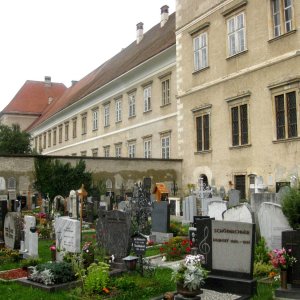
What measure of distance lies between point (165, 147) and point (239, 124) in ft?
25.9

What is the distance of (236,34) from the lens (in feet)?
68.8

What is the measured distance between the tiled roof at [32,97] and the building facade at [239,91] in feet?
164

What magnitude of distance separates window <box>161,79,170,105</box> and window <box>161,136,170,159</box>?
213cm

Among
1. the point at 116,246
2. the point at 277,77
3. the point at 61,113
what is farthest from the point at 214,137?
the point at 61,113

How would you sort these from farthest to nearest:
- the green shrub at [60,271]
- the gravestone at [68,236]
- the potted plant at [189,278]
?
the gravestone at [68,236], the green shrub at [60,271], the potted plant at [189,278]

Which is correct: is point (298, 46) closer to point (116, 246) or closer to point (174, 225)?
point (174, 225)

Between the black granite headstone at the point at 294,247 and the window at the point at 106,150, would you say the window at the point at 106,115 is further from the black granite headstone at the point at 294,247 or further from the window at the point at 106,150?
the black granite headstone at the point at 294,247

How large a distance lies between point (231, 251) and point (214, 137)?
49.2ft

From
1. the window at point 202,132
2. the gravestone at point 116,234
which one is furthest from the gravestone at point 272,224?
the window at point 202,132

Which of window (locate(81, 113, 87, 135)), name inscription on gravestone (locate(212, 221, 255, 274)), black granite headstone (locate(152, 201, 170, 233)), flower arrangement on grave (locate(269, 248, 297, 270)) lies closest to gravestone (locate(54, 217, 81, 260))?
name inscription on gravestone (locate(212, 221, 255, 274))

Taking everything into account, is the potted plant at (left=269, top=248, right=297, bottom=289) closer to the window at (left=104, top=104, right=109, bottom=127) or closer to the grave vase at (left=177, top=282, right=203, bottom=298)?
the grave vase at (left=177, top=282, right=203, bottom=298)

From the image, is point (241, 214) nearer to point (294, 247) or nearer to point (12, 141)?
point (294, 247)

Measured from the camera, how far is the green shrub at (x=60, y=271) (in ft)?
26.2

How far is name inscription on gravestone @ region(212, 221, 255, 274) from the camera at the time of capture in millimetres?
7391
